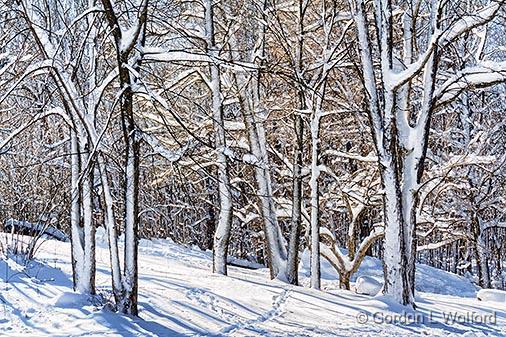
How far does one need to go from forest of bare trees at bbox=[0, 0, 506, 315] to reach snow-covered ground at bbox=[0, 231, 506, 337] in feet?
1.58

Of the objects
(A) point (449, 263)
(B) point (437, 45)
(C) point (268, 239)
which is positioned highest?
(B) point (437, 45)

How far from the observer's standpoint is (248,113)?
12.9 meters

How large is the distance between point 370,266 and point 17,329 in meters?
14.9

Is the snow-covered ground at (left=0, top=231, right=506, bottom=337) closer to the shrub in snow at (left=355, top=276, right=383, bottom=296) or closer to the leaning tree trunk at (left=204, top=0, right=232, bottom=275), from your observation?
the leaning tree trunk at (left=204, top=0, right=232, bottom=275)

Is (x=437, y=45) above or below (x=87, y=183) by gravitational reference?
above

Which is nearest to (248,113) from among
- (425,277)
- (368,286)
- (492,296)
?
(368,286)

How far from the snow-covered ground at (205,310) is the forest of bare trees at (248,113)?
48cm

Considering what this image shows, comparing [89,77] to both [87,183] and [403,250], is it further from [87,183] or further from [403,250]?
[403,250]

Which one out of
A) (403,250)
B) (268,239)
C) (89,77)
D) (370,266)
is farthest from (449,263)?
(89,77)

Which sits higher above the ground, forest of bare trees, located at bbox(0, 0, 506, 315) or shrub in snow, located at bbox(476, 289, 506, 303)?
forest of bare trees, located at bbox(0, 0, 506, 315)

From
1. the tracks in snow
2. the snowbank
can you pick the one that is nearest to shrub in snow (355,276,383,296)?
the snowbank

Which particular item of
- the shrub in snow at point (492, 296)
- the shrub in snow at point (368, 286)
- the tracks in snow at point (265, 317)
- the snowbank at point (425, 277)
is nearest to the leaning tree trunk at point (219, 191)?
the tracks in snow at point (265, 317)

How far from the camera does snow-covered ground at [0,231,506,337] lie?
19.1 feet

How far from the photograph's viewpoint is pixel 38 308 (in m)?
6.09
